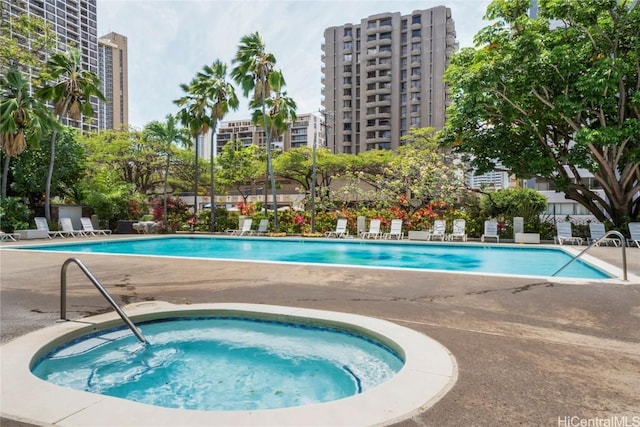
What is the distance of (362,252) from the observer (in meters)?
15.7

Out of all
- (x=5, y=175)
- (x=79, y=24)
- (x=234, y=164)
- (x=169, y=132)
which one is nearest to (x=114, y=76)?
(x=79, y=24)

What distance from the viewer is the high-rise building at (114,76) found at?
387 ft

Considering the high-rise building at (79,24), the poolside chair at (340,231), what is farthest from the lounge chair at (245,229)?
the high-rise building at (79,24)

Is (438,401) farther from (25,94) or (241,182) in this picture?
(241,182)

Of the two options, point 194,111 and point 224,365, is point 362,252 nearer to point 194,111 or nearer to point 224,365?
point 224,365

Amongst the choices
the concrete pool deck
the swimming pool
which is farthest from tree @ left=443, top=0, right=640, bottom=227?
the concrete pool deck

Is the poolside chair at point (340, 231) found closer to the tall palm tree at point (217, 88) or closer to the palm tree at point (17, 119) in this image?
the tall palm tree at point (217, 88)

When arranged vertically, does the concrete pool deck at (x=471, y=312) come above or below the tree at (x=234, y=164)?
below

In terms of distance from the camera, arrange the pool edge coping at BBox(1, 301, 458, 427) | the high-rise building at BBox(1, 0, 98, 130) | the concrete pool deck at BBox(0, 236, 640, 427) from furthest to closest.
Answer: the high-rise building at BBox(1, 0, 98, 130) → the concrete pool deck at BBox(0, 236, 640, 427) → the pool edge coping at BBox(1, 301, 458, 427)

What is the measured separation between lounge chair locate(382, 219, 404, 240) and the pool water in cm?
1408

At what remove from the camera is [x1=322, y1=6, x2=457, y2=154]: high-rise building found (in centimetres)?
7356

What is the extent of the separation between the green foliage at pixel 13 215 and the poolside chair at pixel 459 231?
68.2 ft

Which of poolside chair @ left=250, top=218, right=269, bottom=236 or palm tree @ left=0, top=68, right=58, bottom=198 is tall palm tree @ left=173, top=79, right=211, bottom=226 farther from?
palm tree @ left=0, top=68, right=58, bottom=198

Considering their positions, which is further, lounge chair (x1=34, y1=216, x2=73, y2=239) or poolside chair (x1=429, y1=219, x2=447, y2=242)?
lounge chair (x1=34, y1=216, x2=73, y2=239)
